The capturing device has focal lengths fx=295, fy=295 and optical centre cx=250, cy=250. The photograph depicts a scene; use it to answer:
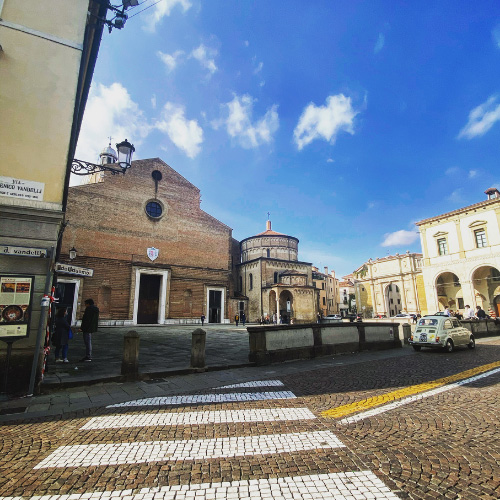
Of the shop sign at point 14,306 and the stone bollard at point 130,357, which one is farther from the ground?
the shop sign at point 14,306

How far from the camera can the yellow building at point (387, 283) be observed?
5053 cm

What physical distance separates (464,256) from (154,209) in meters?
32.0

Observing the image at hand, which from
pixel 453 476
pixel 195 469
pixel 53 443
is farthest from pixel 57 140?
pixel 453 476

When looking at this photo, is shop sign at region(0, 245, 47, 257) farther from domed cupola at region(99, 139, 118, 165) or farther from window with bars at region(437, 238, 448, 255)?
window with bars at region(437, 238, 448, 255)

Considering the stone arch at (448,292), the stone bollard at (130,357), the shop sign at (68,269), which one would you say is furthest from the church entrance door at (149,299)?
the stone arch at (448,292)

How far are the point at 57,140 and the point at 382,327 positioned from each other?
1373 cm

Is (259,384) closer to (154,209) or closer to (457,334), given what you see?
(457,334)

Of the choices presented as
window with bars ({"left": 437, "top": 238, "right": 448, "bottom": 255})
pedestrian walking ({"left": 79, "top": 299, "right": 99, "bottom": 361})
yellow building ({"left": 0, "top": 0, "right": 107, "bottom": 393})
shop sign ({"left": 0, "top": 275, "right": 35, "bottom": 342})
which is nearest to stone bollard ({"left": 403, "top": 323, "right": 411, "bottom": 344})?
pedestrian walking ({"left": 79, "top": 299, "right": 99, "bottom": 361})

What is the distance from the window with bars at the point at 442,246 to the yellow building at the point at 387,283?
565 inches

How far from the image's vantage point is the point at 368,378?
6918mm

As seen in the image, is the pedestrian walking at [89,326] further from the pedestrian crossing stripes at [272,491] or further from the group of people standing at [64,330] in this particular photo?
the pedestrian crossing stripes at [272,491]

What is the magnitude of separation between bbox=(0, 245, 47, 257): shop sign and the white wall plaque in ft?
4.11

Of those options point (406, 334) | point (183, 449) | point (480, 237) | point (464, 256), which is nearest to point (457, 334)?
point (406, 334)

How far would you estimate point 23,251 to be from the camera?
5.71 meters
